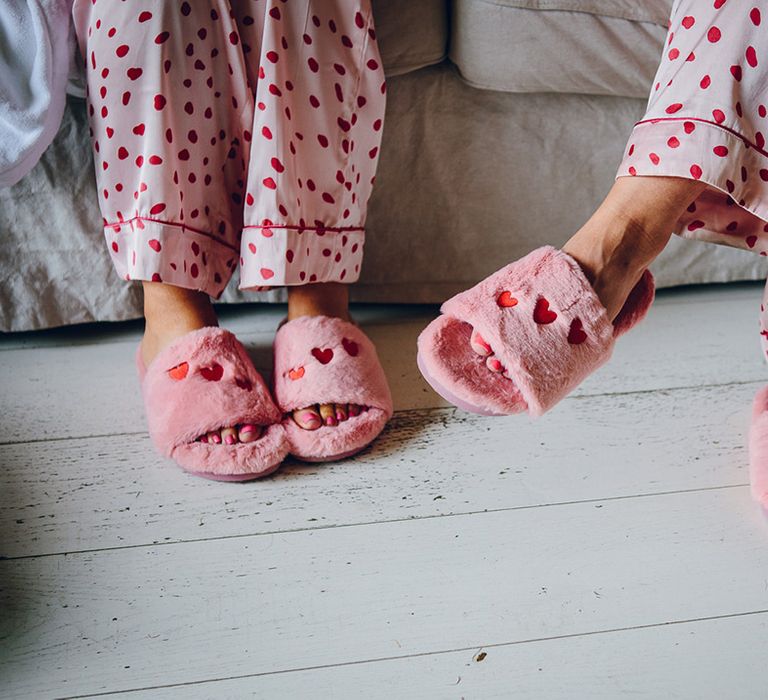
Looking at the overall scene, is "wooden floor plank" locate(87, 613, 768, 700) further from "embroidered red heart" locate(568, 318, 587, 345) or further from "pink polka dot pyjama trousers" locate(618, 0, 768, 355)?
"pink polka dot pyjama trousers" locate(618, 0, 768, 355)

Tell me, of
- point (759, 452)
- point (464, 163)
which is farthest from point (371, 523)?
point (464, 163)

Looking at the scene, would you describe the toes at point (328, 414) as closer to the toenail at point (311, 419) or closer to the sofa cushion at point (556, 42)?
the toenail at point (311, 419)

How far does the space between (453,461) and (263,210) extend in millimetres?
334

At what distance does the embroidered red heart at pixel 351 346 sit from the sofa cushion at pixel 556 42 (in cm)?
41

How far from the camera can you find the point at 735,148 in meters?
0.59

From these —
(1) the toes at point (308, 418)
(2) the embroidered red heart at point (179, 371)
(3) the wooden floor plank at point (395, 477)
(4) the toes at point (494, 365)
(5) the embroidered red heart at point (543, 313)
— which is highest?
(5) the embroidered red heart at point (543, 313)

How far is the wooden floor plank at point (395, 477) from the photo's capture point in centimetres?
70

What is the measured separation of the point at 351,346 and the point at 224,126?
283mm

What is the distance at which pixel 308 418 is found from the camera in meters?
0.78

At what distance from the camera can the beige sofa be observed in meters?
0.95

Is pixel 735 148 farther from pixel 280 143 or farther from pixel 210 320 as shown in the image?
pixel 210 320

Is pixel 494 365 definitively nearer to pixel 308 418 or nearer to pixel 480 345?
pixel 480 345

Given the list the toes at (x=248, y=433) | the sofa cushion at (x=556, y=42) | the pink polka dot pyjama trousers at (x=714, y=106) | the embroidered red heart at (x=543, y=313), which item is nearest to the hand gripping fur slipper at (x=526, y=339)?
the embroidered red heart at (x=543, y=313)

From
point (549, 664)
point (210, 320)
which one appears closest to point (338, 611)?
point (549, 664)
